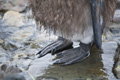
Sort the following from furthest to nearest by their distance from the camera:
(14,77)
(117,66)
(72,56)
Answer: (72,56) → (117,66) → (14,77)

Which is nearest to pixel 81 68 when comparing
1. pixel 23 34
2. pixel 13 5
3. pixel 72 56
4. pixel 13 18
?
pixel 72 56

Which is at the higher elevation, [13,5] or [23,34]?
[13,5]

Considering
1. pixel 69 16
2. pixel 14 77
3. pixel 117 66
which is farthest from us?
pixel 69 16

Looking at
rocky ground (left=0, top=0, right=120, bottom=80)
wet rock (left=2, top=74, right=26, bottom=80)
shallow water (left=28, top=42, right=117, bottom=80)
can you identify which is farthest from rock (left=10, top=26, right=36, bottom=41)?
wet rock (left=2, top=74, right=26, bottom=80)

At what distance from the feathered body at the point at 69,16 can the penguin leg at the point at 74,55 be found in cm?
7

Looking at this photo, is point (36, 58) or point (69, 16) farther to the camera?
point (36, 58)

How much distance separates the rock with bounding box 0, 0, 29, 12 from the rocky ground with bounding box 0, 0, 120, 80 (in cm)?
32

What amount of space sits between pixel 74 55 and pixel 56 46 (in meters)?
0.24

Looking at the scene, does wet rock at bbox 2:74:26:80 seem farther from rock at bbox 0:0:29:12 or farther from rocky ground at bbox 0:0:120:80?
rock at bbox 0:0:29:12

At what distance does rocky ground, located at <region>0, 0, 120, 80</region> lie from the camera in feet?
6.57

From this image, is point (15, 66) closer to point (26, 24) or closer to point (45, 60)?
point (45, 60)

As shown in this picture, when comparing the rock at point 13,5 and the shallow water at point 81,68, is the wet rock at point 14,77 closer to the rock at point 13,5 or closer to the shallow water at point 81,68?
the shallow water at point 81,68

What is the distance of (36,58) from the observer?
2346mm

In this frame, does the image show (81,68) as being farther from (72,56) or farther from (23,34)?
(23,34)
